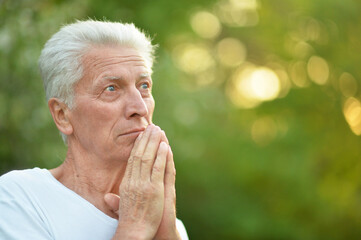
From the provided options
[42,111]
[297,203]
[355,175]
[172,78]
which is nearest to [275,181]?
[297,203]

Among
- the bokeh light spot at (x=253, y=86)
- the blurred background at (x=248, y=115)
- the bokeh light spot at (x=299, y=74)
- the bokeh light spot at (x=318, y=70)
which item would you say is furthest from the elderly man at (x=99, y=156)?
the bokeh light spot at (x=318, y=70)

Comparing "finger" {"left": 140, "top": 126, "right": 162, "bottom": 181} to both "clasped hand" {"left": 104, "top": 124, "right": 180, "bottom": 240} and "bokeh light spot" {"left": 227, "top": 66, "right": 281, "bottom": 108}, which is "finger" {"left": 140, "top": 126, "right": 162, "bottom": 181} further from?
"bokeh light spot" {"left": 227, "top": 66, "right": 281, "bottom": 108}

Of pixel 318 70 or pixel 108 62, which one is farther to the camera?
pixel 318 70

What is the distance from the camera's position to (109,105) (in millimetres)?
2545

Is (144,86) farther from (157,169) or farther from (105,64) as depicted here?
(157,169)

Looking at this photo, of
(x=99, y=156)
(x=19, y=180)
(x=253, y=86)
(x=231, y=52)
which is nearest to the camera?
(x=19, y=180)

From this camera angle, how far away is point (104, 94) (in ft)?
8.38

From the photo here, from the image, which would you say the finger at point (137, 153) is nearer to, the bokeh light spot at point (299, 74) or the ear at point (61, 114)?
the ear at point (61, 114)

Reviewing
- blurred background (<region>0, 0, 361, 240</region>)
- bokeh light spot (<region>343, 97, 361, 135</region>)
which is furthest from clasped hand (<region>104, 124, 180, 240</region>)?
bokeh light spot (<region>343, 97, 361, 135</region>)

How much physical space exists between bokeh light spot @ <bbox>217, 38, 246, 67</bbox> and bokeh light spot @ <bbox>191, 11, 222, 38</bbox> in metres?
0.35

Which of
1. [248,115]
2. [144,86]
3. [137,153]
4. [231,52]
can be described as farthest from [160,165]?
[231,52]

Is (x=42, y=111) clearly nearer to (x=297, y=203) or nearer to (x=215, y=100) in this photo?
(x=215, y=100)

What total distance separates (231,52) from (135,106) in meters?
8.44

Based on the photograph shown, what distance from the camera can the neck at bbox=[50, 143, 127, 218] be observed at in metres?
2.61
